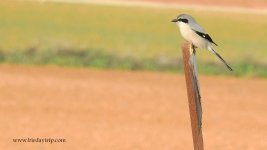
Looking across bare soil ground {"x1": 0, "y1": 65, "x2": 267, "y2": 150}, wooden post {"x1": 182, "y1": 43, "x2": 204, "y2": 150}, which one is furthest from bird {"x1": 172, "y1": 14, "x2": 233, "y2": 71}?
bare soil ground {"x1": 0, "y1": 65, "x2": 267, "y2": 150}

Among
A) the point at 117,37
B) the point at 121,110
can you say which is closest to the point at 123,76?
→ the point at 121,110

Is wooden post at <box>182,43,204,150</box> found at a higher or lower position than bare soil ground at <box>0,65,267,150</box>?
higher

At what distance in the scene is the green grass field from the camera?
2286cm

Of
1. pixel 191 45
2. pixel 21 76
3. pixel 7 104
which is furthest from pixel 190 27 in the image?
pixel 21 76

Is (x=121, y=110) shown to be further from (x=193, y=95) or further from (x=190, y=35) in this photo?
(x=193, y=95)

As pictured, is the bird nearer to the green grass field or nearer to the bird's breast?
the bird's breast

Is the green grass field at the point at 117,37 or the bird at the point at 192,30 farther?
the green grass field at the point at 117,37

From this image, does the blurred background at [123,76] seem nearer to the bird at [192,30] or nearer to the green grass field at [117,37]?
the green grass field at [117,37]

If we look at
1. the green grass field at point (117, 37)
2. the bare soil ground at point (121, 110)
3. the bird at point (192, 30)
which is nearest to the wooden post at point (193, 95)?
the bird at point (192, 30)

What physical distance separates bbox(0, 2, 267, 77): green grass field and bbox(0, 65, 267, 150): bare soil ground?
2.95ft

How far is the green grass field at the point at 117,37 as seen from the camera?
22859mm

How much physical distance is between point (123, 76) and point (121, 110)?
4552 mm

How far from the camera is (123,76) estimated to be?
69.9 feet

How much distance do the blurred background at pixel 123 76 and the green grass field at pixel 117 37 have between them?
0.03 meters
